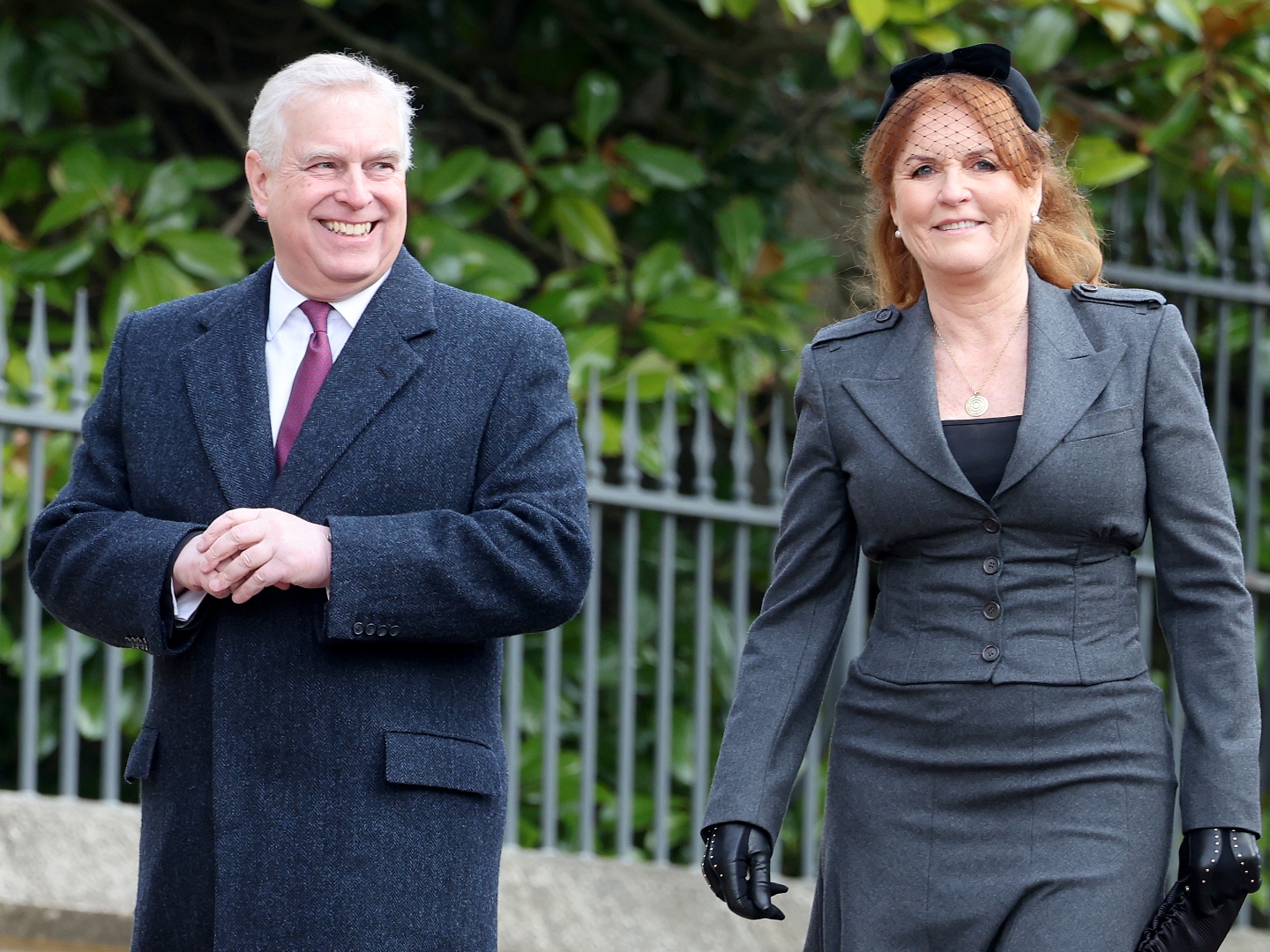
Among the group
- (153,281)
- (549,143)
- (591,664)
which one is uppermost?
(549,143)

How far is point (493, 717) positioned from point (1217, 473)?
3.39ft

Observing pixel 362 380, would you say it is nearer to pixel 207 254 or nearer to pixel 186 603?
pixel 186 603

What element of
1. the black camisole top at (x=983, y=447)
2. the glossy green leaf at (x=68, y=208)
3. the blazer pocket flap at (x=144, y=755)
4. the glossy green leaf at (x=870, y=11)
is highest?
the glossy green leaf at (x=870, y=11)

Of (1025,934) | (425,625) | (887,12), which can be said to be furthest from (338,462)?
(887,12)

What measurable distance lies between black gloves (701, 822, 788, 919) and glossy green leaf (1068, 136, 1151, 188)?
2.57 metres

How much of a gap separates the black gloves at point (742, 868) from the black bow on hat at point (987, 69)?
1.06 metres

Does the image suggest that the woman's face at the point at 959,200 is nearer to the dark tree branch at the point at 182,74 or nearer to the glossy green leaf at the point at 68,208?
the glossy green leaf at the point at 68,208

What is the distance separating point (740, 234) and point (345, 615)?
2.94 meters

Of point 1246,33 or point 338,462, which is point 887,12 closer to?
point 1246,33

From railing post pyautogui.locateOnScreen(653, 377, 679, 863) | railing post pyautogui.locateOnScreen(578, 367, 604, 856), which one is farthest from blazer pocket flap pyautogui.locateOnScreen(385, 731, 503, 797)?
railing post pyautogui.locateOnScreen(653, 377, 679, 863)

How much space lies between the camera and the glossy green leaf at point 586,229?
17.2 feet

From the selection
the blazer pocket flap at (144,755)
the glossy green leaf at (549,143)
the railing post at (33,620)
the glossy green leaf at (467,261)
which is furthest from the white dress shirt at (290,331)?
the glossy green leaf at (549,143)

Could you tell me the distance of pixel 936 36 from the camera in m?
4.73

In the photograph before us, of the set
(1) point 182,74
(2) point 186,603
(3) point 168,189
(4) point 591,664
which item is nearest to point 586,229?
(3) point 168,189
